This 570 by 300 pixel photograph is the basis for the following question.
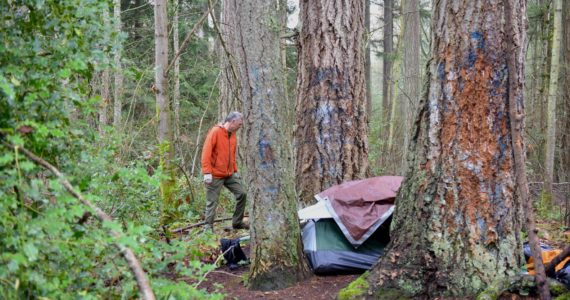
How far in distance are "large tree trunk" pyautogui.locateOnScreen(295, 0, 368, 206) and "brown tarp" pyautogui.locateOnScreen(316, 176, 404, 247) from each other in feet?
2.96

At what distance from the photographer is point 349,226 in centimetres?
567

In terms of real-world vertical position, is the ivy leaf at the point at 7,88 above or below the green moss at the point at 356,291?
above

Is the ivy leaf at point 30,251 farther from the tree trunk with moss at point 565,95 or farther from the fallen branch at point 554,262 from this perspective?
the tree trunk with moss at point 565,95

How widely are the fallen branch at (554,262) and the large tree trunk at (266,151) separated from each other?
89.7 inches

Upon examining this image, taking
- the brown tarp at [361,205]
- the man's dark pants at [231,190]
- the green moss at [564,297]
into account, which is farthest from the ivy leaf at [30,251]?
the man's dark pants at [231,190]

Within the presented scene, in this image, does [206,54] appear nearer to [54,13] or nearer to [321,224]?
[321,224]

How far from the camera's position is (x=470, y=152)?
4.14m

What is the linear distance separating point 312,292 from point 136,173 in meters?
2.61

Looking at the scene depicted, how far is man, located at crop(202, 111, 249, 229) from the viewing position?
7711 millimetres

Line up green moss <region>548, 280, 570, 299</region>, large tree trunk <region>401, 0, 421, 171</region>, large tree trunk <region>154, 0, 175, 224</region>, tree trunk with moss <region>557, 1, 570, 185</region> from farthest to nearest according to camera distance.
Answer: large tree trunk <region>401, 0, 421, 171</region>
tree trunk with moss <region>557, 1, 570, 185</region>
large tree trunk <region>154, 0, 175, 224</region>
green moss <region>548, 280, 570, 299</region>

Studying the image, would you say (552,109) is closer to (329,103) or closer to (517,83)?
(329,103)

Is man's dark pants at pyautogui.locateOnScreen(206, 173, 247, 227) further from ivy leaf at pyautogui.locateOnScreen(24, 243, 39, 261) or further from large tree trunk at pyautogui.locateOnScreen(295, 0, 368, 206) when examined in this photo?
ivy leaf at pyautogui.locateOnScreen(24, 243, 39, 261)

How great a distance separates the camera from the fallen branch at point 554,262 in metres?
3.96

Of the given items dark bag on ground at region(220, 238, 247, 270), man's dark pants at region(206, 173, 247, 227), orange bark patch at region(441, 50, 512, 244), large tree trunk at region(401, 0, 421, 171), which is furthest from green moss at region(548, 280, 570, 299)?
large tree trunk at region(401, 0, 421, 171)
